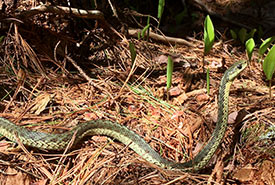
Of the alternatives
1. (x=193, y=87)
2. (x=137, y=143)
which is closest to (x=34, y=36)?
(x=137, y=143)

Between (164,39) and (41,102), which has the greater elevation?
(164,39)

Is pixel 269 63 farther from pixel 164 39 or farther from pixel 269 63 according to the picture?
pixel 164 39

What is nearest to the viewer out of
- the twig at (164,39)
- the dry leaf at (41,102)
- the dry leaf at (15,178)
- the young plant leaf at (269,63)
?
the dry leaf at (15,178)

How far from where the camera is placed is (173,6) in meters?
5.07

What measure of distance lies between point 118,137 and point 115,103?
18.9 inches

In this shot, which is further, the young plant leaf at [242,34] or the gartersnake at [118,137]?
the young plant leaf at [242,34]

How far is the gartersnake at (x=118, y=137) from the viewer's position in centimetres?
262

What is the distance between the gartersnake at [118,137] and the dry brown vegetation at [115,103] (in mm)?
91

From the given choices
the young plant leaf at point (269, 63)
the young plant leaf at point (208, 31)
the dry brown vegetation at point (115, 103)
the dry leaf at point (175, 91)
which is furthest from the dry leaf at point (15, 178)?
the young plant leaf at point (269, 63)

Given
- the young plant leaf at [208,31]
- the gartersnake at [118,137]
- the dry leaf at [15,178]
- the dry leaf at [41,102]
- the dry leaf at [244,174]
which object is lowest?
the dry leaf at [15,178]

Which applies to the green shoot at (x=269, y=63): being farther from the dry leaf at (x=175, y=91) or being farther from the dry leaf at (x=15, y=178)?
the dry leaf at (x=15, y=178)

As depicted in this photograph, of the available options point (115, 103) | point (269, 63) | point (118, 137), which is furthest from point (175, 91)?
point (269, 63)

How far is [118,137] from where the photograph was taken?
2.86 meters

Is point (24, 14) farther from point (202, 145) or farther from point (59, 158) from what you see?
point (202, 145)
